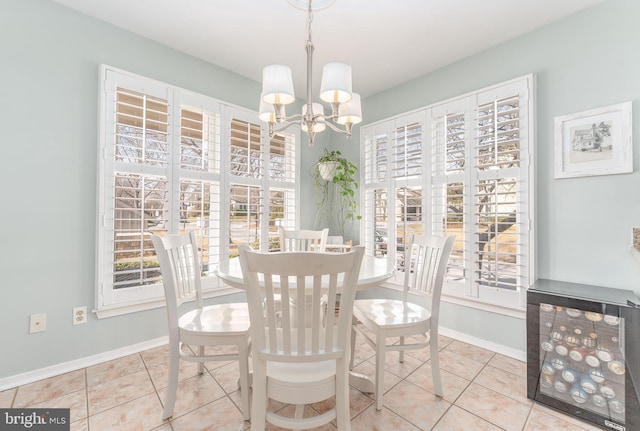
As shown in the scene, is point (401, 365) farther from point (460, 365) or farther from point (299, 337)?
point (299, 337)

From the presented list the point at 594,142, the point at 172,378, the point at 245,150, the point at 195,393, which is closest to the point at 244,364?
the point at 172,378

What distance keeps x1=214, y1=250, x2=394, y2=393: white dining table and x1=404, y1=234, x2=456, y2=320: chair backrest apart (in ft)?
0.97

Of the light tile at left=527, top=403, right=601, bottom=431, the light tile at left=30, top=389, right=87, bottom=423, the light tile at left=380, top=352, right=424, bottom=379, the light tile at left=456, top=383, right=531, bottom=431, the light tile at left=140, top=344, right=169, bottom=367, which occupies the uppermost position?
the light tile at left=30, top=389, right=87, bottom=423

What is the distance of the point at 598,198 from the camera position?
6.53 feet

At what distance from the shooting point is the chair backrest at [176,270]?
1521 mm

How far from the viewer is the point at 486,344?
8.13 feet

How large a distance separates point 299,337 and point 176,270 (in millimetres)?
1043

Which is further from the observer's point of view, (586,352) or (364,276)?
(586,352)

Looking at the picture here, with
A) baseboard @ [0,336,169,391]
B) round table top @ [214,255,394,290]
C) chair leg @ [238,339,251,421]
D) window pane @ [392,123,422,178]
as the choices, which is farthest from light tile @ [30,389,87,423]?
window pane @ [392,123,422,178]

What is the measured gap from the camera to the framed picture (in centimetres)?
189

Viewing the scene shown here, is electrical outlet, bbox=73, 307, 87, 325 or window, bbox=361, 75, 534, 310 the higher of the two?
window, bbox=361, 75, 534, 310

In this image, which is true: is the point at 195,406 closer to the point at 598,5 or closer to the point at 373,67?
the point at 373,67

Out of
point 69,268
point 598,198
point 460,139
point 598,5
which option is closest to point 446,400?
point 598,198

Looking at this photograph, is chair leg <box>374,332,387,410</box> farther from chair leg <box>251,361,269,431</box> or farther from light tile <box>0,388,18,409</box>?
light tile <box>0,388,18,409</box>
